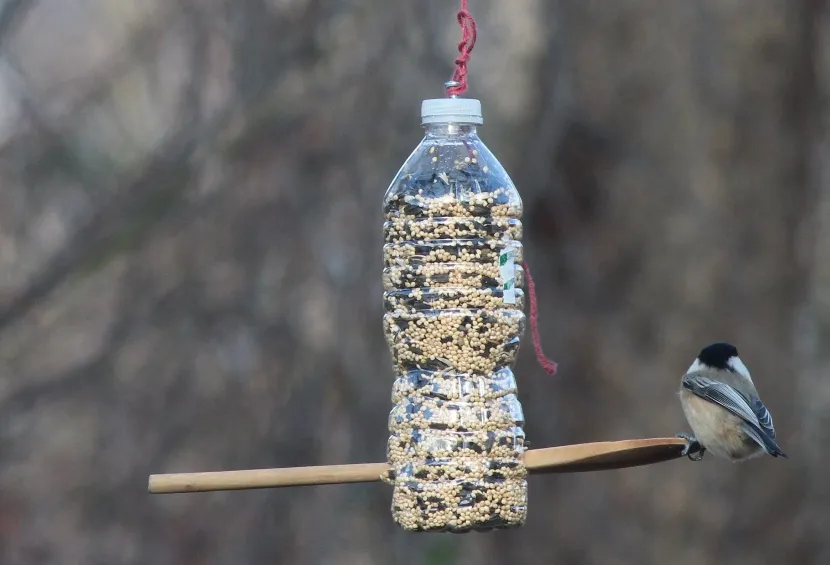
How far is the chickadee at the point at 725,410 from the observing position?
3533mm

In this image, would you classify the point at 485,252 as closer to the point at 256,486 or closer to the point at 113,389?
the point at 256,486

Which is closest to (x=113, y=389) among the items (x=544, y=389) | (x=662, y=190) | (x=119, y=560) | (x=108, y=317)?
(x=108, y=317)

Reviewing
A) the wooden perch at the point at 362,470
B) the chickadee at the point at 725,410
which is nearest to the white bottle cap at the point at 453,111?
the wooden perch at the point at 362,470

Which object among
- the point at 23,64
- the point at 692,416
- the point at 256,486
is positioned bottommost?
the point at 256,486

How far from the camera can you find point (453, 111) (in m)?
2.48

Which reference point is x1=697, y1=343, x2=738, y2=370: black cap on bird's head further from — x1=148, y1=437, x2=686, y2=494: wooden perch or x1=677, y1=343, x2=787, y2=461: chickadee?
x1=148, y1=437, x2=686, y2=494: wooden perch

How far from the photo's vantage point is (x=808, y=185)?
4996mm

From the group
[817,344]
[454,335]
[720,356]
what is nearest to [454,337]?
[454,335]

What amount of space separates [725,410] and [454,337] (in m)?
1.36

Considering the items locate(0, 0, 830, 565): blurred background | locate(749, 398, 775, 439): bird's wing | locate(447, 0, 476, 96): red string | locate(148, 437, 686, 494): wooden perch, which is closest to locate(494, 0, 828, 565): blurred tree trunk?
locate(0, 0, 830, 565): blurred background

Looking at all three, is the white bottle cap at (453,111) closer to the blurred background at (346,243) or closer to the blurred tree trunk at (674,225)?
the blurred background at (346,243)

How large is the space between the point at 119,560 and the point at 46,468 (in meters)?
0.48

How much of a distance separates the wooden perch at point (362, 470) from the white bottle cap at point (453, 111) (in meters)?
0.68

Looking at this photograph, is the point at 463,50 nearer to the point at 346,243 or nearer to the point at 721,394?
the point at 721,394
